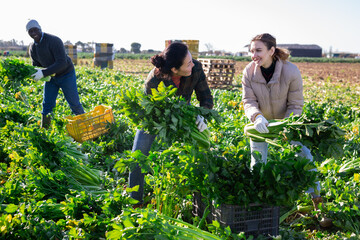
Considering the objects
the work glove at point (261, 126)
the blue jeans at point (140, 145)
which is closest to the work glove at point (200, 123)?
the work glove at point (261, 126)

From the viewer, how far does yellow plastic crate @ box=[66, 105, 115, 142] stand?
505cm

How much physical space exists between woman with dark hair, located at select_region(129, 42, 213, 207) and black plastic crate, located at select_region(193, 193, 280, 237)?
0.68 meters

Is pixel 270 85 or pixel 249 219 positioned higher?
pixel 270 85

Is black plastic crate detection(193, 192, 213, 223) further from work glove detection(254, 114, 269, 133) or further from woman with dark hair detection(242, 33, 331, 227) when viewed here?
work glove detection(254, 114, 269, 133)

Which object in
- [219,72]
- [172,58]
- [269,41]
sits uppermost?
[269,41]

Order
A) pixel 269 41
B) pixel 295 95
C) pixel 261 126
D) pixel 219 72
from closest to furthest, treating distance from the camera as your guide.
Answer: pixel 261 126, pixel 269 41, pixel 295 95, pixel 219 72

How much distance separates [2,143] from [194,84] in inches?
92.9

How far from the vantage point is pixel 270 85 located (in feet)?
11.0

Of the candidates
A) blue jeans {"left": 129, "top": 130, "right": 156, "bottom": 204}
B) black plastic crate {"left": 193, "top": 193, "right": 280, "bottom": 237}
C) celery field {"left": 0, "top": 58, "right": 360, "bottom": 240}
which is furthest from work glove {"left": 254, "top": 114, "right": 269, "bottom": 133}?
blue jeans {"left": 129, "top": 130, "right": 156, "bottom": 204}

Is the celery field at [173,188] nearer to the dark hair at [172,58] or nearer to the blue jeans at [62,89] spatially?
the dark hair at [172,58]

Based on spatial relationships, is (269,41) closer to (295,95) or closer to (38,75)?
(295,95)

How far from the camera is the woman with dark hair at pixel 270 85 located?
3.24 m

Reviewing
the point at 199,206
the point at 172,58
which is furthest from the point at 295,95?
the point at 199,206

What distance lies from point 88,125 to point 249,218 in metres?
3.21
